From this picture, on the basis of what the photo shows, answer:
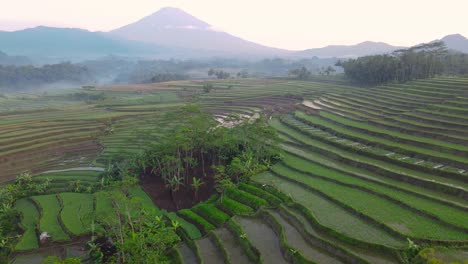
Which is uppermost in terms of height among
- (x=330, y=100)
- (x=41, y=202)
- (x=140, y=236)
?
(x=330, y=100)

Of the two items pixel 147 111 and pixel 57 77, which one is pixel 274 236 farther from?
pixel 57 77

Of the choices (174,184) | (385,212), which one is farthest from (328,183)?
(174,184)

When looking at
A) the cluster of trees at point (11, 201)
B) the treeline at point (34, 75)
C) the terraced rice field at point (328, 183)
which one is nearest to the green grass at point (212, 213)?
the terraced rice field at point (328, 183)

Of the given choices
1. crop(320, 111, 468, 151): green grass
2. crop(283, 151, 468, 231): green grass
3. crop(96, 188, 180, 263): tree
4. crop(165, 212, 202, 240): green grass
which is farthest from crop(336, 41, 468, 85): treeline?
crop(96, 188, 180, 263): tree

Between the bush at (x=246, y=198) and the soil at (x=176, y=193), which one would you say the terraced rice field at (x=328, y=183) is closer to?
the bush at (x=246, y=198)

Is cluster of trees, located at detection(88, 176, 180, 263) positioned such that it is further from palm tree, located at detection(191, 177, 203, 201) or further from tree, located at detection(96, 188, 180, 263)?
palm tree, located at detection(191, 177, 203, 201)

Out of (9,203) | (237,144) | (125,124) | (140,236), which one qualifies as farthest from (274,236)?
(125,124)
